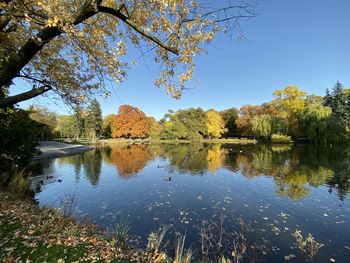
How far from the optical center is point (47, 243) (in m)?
4.91

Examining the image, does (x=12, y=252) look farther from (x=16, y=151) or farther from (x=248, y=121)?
(x=248, y=121)

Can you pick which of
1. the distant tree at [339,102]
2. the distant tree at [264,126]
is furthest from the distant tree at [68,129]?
the distant tree at [339,102]

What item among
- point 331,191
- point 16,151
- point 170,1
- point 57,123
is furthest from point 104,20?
point 57,123

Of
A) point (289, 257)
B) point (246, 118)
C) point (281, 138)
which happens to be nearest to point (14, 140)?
point (289, 257)

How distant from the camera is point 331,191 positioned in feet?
46.1

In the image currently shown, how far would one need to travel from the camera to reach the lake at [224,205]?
7677 millimetres

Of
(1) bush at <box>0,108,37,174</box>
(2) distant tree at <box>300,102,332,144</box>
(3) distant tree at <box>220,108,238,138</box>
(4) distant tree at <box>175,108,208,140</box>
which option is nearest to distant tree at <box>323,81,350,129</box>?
(2) distant tree at <box>300,102,332,144</box>

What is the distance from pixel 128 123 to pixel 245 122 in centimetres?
3285

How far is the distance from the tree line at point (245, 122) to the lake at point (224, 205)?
2725 cm

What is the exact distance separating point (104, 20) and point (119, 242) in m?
5.41

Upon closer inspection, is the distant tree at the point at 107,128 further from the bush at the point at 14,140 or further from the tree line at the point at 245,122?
the bush at the point at 14,140

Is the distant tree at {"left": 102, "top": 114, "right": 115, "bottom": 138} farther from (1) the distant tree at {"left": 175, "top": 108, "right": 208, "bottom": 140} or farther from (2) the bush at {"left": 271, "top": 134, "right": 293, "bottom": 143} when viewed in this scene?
(2) the bush at {"left": 271, "top": 134, "right": 293, "bottom": 143}

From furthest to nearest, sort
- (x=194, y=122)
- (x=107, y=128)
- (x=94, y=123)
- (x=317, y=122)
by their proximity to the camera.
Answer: (x=107, y=128)
(x=194, y=122)
(x=94, y=123)
(x=317, y=122)

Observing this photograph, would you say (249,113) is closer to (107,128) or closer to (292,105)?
(292,105)
